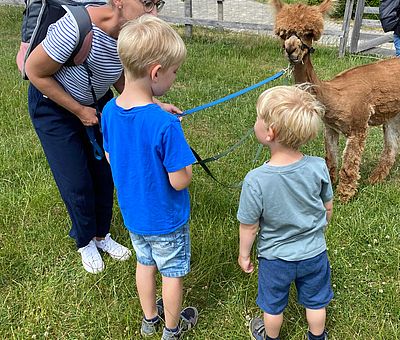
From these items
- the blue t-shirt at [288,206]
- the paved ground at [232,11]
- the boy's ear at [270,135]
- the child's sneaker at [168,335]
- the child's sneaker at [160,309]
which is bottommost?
the paved ground at [232,11]

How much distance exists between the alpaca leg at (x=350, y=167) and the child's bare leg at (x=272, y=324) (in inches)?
74.5

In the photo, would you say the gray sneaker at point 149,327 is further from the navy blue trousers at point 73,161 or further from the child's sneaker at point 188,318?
the navy blue trousers at point 73,161

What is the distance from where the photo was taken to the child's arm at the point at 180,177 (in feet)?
6.95

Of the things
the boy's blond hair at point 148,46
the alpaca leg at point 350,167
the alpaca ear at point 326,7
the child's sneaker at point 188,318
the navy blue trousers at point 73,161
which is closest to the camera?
the boy's blond hair at point 148,46

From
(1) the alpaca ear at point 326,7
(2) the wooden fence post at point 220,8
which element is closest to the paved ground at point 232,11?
(2) the wooden fence post at point 220,8

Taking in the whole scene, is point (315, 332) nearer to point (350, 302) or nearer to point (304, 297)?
point (304, 297)

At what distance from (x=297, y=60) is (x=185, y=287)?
1853 millimetres

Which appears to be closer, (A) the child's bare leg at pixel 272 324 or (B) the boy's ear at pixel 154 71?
(B) the boy's ear at pixel 154 71

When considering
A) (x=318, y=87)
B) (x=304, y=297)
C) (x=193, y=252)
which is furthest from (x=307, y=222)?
(x=318, y=87)

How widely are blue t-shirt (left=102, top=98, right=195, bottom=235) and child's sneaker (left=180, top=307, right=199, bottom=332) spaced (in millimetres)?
676

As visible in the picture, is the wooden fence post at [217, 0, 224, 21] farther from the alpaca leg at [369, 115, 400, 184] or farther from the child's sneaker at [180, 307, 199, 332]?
the child's sneaker at [180, 307, 199, 332]

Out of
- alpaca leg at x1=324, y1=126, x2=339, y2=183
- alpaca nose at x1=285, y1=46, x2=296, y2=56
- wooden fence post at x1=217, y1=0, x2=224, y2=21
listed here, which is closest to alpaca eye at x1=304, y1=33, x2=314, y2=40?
alpaca nose at x1=285, y1=46, x2=296, y2=56

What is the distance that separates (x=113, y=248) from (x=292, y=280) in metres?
1.41

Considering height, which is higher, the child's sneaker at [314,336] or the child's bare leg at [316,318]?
the child's bare leg at [316,318]
